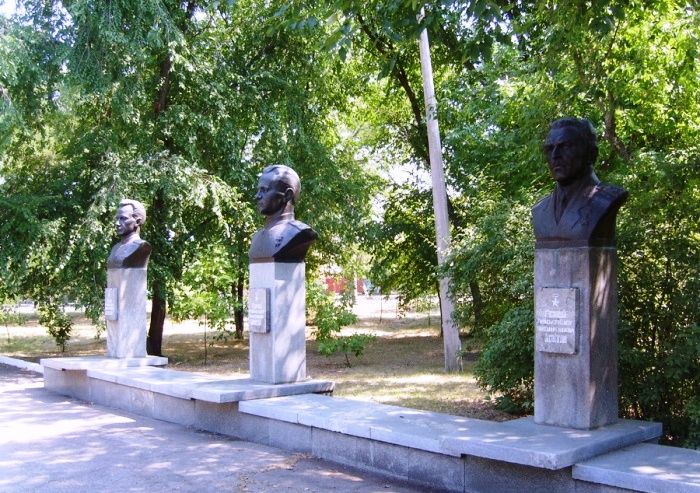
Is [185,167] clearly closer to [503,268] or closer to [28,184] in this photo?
[28,184]

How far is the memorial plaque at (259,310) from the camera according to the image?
809cm

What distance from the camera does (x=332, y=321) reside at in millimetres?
15414

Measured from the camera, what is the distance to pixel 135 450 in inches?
274

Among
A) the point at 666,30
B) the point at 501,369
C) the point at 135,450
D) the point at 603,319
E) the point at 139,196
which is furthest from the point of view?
the point at 139,196

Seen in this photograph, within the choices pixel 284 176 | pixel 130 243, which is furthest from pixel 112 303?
pixel 284 176

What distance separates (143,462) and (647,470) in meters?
4.04

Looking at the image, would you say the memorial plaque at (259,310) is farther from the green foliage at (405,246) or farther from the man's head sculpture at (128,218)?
the green foliage at (405,246)

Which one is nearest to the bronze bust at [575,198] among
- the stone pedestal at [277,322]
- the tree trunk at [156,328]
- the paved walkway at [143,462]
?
the paved walkway at [143,462]

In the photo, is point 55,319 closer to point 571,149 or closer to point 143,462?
point 143,462

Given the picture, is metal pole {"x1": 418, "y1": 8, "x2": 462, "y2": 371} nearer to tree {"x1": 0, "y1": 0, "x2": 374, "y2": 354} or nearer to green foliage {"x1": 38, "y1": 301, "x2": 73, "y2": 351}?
tree {"x1": 0, "y1": 0, "x2": 374, "y2": 354}

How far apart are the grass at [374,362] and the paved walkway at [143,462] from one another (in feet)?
10.4

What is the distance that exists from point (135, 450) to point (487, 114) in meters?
10.00

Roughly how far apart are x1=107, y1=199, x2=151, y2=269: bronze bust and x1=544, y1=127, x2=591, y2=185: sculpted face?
6578 millimetres

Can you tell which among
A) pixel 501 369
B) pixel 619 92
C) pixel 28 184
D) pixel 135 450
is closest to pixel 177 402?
pixel 135 450
